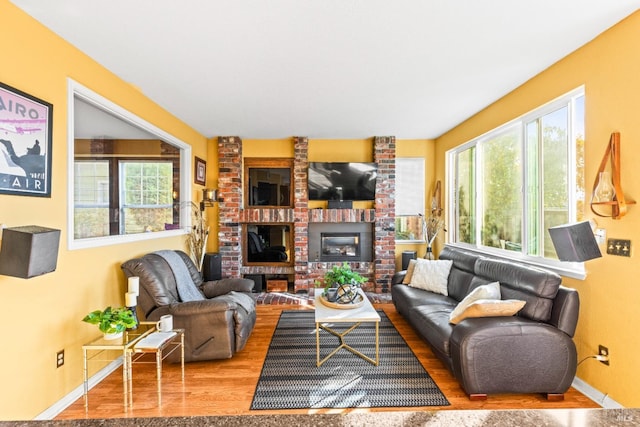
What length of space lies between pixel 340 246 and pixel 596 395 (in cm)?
356

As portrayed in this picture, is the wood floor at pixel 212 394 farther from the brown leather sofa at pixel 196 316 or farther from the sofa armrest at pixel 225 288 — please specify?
the sofa armrest at pixel 225 288

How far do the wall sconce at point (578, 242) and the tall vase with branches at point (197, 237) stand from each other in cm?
Answer: 426

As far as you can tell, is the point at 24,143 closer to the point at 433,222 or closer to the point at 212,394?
the point at 212,394

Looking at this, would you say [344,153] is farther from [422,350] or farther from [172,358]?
[172,358]

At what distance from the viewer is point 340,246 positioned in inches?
208

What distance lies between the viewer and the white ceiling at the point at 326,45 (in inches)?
75.6

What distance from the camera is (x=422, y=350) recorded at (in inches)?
118

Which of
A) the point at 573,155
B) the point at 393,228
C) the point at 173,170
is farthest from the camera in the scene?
the point at 393,228

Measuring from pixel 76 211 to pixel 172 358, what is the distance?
1483mm

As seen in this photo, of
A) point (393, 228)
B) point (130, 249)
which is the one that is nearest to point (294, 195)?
point (393, 228)

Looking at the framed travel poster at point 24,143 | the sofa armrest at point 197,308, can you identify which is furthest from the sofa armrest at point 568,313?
the framed travel poster at point 24,143

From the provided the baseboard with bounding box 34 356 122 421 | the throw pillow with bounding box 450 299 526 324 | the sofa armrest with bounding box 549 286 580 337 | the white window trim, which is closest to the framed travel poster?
the white window trim

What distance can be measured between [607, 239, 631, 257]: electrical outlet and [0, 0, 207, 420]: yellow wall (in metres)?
3.90

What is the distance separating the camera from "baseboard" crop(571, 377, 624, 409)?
2137 millimetres
